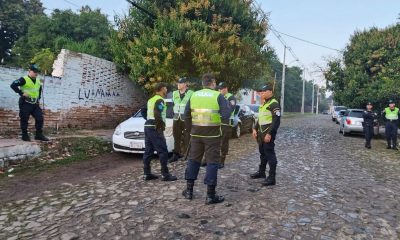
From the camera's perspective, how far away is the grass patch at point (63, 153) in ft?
24.9

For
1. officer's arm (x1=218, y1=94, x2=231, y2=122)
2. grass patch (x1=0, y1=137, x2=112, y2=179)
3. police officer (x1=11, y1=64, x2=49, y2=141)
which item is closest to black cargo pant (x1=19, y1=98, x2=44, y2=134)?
police officer (x1=11, y1=64, x2=49, y2=141)

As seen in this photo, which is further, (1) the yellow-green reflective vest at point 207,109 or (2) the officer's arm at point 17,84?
(2) the officer's arm at point 17,84

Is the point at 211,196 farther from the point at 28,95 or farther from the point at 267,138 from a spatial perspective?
the point at 28,95

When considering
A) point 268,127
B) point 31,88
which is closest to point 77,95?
point 31,88

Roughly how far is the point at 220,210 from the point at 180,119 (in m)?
3.80

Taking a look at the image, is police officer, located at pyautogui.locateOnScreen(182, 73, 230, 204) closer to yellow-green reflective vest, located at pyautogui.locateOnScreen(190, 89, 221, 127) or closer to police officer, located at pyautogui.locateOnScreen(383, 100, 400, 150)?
yellow-green reflective vest, located at pyautogui.locateOnScreen(190, 89, 221, 127)

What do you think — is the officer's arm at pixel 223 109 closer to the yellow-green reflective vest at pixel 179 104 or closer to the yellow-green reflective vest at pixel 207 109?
the yellow-green reflective vest at pixel 207 109

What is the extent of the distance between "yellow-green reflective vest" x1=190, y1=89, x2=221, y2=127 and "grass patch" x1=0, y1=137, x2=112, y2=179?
4091 millimetres

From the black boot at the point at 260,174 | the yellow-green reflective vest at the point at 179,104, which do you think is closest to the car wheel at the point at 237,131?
the yellow-green reflective vest at the point at 179,104

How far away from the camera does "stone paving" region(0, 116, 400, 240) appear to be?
4148mm

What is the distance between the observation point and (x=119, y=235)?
4.01 m

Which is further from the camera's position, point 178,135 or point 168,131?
point 168,131

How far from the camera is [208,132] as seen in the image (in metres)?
5.30

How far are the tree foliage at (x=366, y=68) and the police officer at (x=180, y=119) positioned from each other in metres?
13.0
